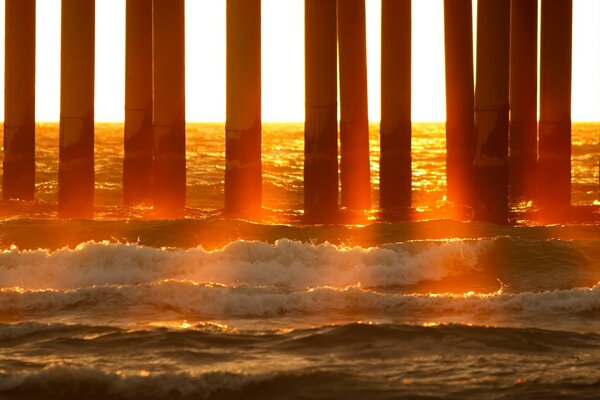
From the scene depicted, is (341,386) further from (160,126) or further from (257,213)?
(160,126)

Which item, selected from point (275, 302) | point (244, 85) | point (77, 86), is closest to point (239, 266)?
point (275, 302)

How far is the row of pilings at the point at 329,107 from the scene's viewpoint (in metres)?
19.5

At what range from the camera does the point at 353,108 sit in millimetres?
23266

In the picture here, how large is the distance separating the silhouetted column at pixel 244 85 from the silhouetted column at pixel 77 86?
6.55 feet

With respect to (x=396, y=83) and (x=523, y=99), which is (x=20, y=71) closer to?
(x=396, y=83)

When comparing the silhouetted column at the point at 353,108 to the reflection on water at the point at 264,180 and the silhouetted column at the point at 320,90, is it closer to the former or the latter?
the reflection on water at the point at 264,180

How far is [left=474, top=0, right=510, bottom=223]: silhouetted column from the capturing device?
19219 millimetres

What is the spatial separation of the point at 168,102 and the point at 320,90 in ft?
8.82

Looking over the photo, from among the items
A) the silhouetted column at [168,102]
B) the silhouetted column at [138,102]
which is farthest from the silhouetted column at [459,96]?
the silhouetted column at [138,102]

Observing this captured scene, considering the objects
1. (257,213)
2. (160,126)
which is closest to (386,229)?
(257,213)

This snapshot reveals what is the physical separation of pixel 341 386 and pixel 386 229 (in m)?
8.71

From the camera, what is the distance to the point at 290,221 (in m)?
21.3

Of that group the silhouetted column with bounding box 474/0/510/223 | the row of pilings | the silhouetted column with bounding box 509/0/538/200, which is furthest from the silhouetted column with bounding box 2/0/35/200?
the silhouetted column with bounding box 509/0/538/200

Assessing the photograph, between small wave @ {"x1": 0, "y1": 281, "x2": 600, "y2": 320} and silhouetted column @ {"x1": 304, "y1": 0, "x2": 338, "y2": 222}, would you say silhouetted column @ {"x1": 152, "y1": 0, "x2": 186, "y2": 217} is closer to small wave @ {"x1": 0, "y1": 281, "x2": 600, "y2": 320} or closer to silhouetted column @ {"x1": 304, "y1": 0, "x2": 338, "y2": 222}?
silhouetted column @ {"x1": 304, "y1": 0, "x2": 338, "y2": 222}
